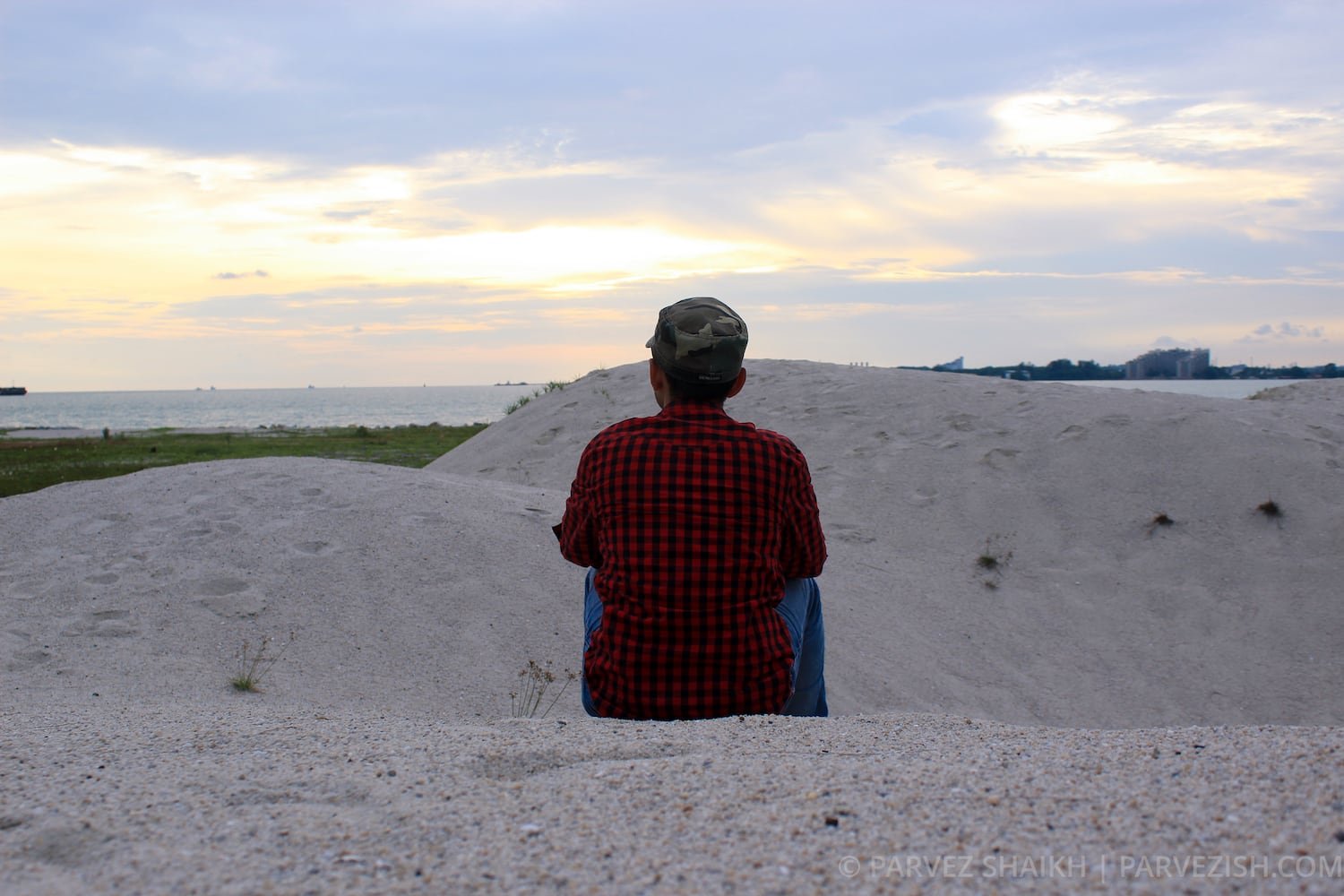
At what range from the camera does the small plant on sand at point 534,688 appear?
490 cm

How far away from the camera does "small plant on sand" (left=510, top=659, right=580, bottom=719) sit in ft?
16.1

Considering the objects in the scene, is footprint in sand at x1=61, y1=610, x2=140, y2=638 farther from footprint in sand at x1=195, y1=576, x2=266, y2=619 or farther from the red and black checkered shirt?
the red and black checkered shirt

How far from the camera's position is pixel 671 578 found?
286cm

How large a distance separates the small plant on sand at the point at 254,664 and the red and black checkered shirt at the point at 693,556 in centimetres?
263

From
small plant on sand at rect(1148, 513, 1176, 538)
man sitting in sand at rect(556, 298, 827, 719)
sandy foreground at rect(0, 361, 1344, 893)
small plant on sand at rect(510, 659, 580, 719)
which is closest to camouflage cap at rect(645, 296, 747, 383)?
man sitting in sand at rect(556, 298, 827, 719)

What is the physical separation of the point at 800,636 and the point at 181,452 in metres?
15.4

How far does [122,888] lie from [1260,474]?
8.94 meters

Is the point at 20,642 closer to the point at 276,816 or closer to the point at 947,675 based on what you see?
the point at 276,816

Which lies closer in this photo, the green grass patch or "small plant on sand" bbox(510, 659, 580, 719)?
"small plant on sand" bbox(510, 659, 580, 719)

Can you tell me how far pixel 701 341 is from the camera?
9.73ft

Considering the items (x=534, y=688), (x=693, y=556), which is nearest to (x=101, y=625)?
(x=534, y=688)

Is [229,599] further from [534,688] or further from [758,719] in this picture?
[758,719]

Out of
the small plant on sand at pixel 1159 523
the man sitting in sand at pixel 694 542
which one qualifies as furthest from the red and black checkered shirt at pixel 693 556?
the small plant on sand at pixel 1159 523

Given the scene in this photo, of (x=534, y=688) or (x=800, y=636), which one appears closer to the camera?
(x=800, y=636)
